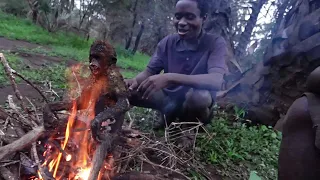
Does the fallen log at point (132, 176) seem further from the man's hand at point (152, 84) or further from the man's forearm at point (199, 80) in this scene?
the man's forearm at point (199, 80)

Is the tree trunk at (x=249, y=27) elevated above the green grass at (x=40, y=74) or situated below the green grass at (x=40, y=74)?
above

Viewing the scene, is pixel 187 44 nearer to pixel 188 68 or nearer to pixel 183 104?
pixel 188 68

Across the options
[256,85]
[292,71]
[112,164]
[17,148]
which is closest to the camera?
[17,148]

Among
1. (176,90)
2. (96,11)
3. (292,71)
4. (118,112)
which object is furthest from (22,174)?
(96,11)

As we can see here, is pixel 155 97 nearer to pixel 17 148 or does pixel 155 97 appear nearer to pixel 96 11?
pixel 17 148

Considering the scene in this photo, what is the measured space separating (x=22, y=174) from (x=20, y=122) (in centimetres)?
46

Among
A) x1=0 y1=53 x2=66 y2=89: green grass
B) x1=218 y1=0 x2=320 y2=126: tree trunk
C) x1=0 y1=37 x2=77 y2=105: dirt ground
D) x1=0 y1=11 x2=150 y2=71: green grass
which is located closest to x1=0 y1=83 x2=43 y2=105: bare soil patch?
x1=0 y1=37 x2=77 y2=105: dirt ground

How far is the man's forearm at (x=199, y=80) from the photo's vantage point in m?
2.35

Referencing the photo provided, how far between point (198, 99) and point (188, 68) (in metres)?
0.39

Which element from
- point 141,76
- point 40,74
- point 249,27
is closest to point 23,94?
point 40,74

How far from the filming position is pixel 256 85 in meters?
4.35

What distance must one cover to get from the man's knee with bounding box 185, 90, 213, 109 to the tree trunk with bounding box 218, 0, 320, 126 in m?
1.61

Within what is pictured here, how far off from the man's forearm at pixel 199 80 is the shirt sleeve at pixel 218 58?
0.23ft

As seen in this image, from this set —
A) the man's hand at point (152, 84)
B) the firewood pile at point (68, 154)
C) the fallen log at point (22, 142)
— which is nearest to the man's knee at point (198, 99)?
the man's hand at point (152, 84)
